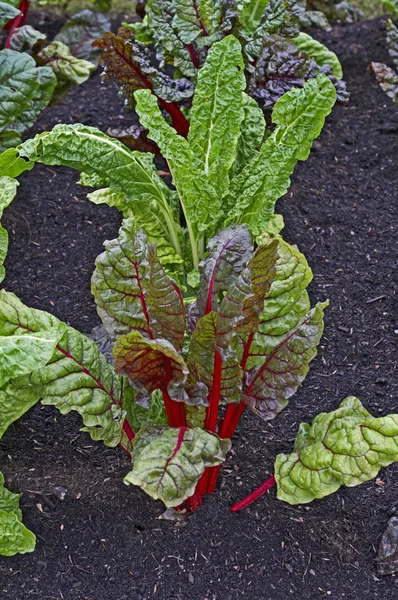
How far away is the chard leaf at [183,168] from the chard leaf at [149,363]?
2.82 feet

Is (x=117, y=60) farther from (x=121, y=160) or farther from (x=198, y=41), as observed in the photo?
(x=121, y=160)

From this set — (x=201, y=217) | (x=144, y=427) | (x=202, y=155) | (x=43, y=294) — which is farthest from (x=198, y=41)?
(x=144, y=427)

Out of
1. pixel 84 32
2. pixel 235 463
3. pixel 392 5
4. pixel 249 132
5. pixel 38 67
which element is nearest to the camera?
pixel 235 463

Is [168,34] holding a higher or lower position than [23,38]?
higher

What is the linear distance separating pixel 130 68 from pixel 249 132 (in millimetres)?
525

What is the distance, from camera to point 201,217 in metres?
2.76

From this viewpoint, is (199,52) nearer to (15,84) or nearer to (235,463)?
(15,84)

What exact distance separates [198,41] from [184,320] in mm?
1520

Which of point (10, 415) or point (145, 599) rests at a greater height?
point (10, 415)

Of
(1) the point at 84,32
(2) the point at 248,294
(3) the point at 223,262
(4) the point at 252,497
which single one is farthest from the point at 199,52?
(4) the point at 252,497

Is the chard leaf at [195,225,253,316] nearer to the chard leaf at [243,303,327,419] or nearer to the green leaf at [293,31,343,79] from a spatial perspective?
the chard leaf at [243,303,327,419]

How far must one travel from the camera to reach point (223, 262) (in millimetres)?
2066

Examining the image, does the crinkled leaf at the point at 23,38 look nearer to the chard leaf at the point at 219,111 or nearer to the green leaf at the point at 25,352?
the chard leaf at the point at 219,111

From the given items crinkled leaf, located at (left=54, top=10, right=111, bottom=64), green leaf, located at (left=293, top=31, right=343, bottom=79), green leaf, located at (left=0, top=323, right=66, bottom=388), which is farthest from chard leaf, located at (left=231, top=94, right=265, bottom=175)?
crinkled leaf, located at (left=54, top=10, right=111, bottom=64)
